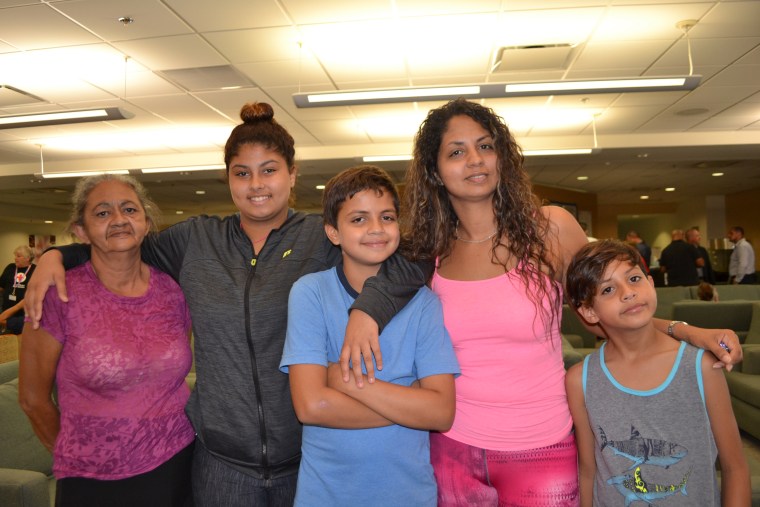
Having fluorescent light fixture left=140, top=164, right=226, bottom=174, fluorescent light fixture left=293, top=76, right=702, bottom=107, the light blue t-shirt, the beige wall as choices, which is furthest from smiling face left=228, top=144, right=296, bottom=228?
the beige wall

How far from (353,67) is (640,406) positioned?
510 centimetres

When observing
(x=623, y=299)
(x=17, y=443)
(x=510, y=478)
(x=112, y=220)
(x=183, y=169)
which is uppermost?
(x=183, y=169)

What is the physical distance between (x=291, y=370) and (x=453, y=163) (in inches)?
28.4

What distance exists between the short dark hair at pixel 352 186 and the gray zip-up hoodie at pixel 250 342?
16 centimetres

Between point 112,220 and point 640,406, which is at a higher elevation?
point 112,220

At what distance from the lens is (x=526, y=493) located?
1.28 metres

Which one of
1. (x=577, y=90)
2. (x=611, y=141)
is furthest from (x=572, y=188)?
(x=577, y=90)

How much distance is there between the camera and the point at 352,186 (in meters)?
1.42

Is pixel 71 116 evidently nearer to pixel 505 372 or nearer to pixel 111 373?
pixel 111 373

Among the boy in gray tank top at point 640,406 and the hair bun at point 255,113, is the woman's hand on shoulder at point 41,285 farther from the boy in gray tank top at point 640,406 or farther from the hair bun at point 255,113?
the boy in gray tank top at point 640,406

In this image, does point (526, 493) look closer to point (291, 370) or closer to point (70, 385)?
point (291, 370)

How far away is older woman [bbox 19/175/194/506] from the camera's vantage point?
1.53m

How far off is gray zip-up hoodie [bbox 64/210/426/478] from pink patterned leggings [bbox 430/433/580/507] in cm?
40

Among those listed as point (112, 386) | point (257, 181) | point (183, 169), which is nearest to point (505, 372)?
point (257, 181)
